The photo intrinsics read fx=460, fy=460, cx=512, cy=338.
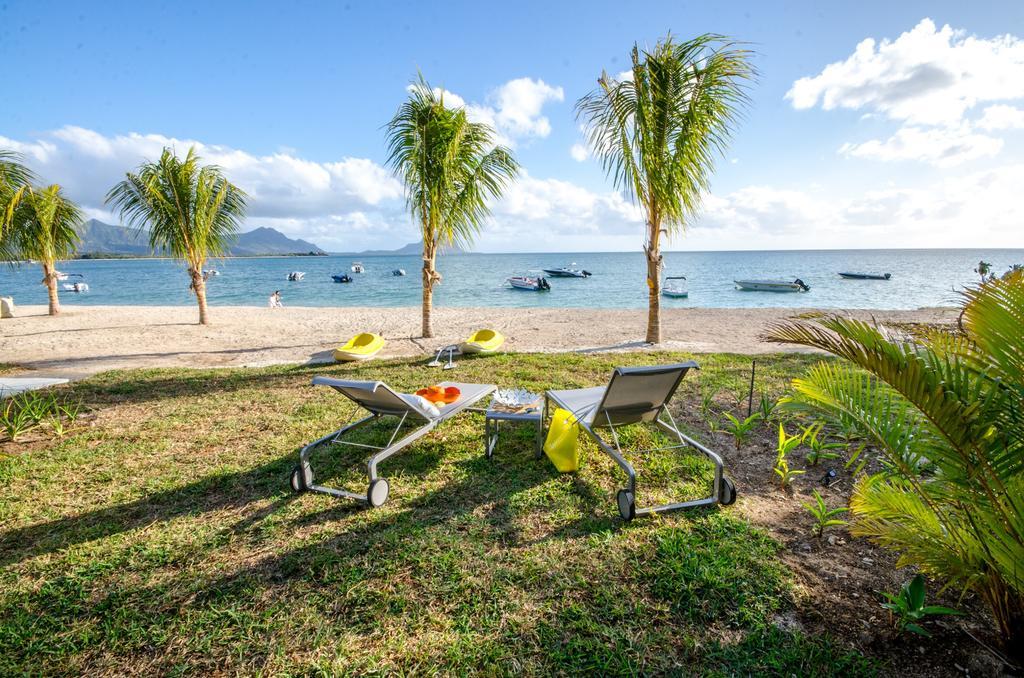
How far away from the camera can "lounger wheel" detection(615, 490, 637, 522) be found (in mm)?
3127

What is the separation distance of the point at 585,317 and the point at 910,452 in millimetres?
14381

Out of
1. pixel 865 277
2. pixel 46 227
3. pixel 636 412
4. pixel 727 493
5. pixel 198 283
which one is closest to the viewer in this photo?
pixel 727 493

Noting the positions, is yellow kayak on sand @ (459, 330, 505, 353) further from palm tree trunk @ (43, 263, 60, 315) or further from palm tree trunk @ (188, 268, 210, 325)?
palm tree trunk @ (43, 263, 60, 315)

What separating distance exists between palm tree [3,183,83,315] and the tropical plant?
1964 cm

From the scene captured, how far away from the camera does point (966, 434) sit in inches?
70.4

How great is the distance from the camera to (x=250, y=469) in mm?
4059

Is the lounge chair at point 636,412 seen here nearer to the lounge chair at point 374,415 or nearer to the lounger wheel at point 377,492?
the lounge chair at point 374,415

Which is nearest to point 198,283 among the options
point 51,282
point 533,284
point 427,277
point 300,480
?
point 51,282

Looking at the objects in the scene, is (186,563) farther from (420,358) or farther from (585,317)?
(585,317)

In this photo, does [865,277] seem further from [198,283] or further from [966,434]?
[966,434]

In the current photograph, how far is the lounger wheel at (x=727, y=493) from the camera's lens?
3344 millimetres

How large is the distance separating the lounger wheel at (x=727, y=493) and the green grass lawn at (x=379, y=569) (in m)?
0.13

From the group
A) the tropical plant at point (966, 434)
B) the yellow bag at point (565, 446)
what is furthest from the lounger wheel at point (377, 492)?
the tropical plant at point (966, 434)

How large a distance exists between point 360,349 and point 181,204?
8.11 meters
